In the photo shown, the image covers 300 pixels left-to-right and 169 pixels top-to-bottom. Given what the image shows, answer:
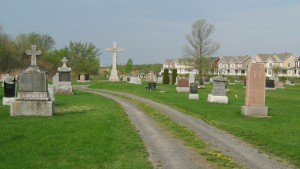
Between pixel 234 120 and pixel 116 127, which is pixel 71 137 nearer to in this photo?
pixel 116 127

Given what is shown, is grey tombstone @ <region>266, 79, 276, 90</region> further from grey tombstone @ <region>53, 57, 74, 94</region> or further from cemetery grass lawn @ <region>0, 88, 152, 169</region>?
cemetery grass lawn @ <region>0, 88, 152, 169</region>

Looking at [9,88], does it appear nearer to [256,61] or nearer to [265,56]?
[256,61]

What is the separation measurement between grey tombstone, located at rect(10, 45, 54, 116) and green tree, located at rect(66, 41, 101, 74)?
65.0 m

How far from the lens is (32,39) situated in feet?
248

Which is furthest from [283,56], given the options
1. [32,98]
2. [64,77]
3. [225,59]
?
[32,98]

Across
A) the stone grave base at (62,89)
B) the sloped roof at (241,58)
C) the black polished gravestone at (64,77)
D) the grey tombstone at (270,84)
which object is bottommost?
the stone grave base at (62,89)


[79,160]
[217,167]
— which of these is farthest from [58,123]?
[217,167]

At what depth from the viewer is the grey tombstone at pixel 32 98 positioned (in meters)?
14.6

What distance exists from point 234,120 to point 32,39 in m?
67.4

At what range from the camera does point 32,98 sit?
48.9 feet

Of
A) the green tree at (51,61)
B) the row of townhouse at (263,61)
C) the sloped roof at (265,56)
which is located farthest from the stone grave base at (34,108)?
the sloped roof at (265,56)

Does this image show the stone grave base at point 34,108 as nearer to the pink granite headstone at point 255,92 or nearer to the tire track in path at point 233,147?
the tire track in path at point 233,147

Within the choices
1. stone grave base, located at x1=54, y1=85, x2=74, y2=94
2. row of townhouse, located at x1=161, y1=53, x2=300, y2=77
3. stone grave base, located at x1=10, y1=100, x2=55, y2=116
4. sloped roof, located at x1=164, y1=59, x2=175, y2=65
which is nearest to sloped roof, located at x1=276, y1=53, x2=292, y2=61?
row of townhouse, located at x1=161, y1=53, x2=300, y2=77

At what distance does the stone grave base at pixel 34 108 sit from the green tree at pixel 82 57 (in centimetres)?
6572
